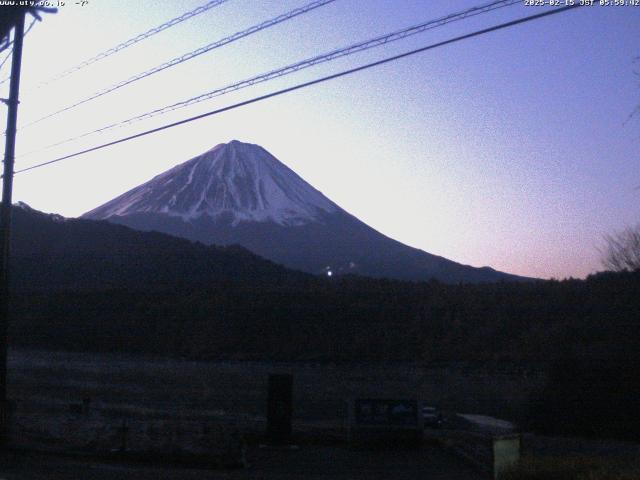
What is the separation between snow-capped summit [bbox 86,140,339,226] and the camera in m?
142

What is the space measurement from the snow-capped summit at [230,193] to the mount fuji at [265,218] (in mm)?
152

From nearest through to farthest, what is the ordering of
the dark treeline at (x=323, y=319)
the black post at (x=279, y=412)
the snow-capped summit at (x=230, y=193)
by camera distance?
1. the black post at (x=279, y=412)
2. the dark treeline at (x=323, y=319)
3. the snow-capped summit at (x=230, y=193)

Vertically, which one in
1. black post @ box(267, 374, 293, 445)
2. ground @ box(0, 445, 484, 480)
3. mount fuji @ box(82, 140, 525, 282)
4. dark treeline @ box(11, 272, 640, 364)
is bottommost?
ground @ box(0, 445, 484, 480)

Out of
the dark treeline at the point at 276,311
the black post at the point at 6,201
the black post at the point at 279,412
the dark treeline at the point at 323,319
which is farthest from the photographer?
the dark treeline at the point at 323,319

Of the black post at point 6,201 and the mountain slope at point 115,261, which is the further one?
the mountain slope at point 115,261

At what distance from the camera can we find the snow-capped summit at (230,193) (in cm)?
14250

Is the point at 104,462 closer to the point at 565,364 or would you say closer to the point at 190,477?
the point at 190,477

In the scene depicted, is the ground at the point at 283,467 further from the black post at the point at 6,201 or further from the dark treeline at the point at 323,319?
the dark treeline at the point at 323,319

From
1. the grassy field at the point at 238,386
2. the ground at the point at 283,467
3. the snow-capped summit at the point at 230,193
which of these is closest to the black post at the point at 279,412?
the ground at the point at 283,467

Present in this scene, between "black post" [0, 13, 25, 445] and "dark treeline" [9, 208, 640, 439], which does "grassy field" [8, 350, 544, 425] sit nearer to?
"dark treeline" [9, 208, 640, 439]

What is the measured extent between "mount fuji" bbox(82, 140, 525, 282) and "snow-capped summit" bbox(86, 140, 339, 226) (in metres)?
0.15

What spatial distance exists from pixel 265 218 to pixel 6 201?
398 ft

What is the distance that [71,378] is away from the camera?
140ft

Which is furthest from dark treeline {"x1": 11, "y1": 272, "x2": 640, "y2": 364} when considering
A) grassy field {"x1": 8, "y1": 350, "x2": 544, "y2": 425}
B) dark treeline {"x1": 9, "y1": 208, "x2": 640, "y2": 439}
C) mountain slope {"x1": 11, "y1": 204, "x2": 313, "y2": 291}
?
mountain slope {"x1": 11, "y1": 204, "x2": 313, "y2": 291}
